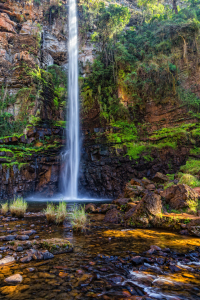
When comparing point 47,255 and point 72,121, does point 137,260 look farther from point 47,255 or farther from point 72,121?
point 72,121

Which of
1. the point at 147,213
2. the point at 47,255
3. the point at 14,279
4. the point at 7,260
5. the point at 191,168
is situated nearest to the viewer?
the point at 14,279

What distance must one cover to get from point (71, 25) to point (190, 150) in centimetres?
3705

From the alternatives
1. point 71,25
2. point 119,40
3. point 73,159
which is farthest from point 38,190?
point 71,25

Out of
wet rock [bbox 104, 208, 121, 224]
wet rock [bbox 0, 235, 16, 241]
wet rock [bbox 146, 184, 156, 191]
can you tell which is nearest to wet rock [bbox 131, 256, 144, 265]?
wet rock [bbox 0, 235, 16, 241]

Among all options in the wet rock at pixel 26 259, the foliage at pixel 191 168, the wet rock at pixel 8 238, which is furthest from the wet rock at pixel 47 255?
the foliage at pixel 191 168

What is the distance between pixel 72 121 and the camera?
2806 centimetres

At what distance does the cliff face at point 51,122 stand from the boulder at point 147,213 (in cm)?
1198

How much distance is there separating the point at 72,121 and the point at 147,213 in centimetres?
2313

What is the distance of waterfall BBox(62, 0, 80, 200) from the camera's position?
21688mm

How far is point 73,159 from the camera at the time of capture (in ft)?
75.8

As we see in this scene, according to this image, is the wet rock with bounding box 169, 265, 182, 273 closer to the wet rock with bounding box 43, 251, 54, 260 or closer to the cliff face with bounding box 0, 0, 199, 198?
the wet rock with bounding box 43, 251, 54, 260

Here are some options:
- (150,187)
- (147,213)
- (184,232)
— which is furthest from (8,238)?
(150,187)

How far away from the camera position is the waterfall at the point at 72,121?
21688 mm

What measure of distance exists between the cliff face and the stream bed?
47.2 feet
